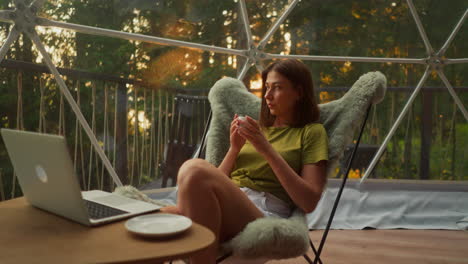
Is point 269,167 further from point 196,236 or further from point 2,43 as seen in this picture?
point 2,43

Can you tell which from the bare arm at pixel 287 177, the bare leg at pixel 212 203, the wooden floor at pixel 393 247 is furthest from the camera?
the wooden floor at pixel 393 247

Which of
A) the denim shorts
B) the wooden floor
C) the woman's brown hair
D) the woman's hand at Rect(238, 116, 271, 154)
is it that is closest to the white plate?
the woman's hand at Rect(238, 116, 271, 154)

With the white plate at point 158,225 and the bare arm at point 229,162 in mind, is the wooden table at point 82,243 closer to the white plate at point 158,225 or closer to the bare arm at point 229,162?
the white plate at point 158,225

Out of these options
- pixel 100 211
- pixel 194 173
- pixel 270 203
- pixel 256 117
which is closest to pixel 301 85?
pixel 256 117

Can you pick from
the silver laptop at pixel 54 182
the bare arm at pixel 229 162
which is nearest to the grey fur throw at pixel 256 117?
the bare arm at pixel 229 162

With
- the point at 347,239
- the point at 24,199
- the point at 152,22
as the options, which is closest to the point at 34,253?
the point at 24,199

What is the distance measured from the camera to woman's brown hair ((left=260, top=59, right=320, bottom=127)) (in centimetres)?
191

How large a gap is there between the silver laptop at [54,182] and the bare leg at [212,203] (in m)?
0.21

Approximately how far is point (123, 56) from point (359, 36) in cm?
208

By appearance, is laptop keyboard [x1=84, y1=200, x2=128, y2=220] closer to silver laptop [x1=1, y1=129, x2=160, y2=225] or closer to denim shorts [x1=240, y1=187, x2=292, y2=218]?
silver laptop [x1=1, y1=129, x2=160, y2=225]

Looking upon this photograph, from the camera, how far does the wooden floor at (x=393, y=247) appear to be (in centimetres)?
240

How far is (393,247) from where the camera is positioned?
2592 millimetres

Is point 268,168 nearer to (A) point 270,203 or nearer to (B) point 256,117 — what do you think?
(A) point 270,203

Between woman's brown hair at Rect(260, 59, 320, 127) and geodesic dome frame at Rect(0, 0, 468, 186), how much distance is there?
1.05 meters
